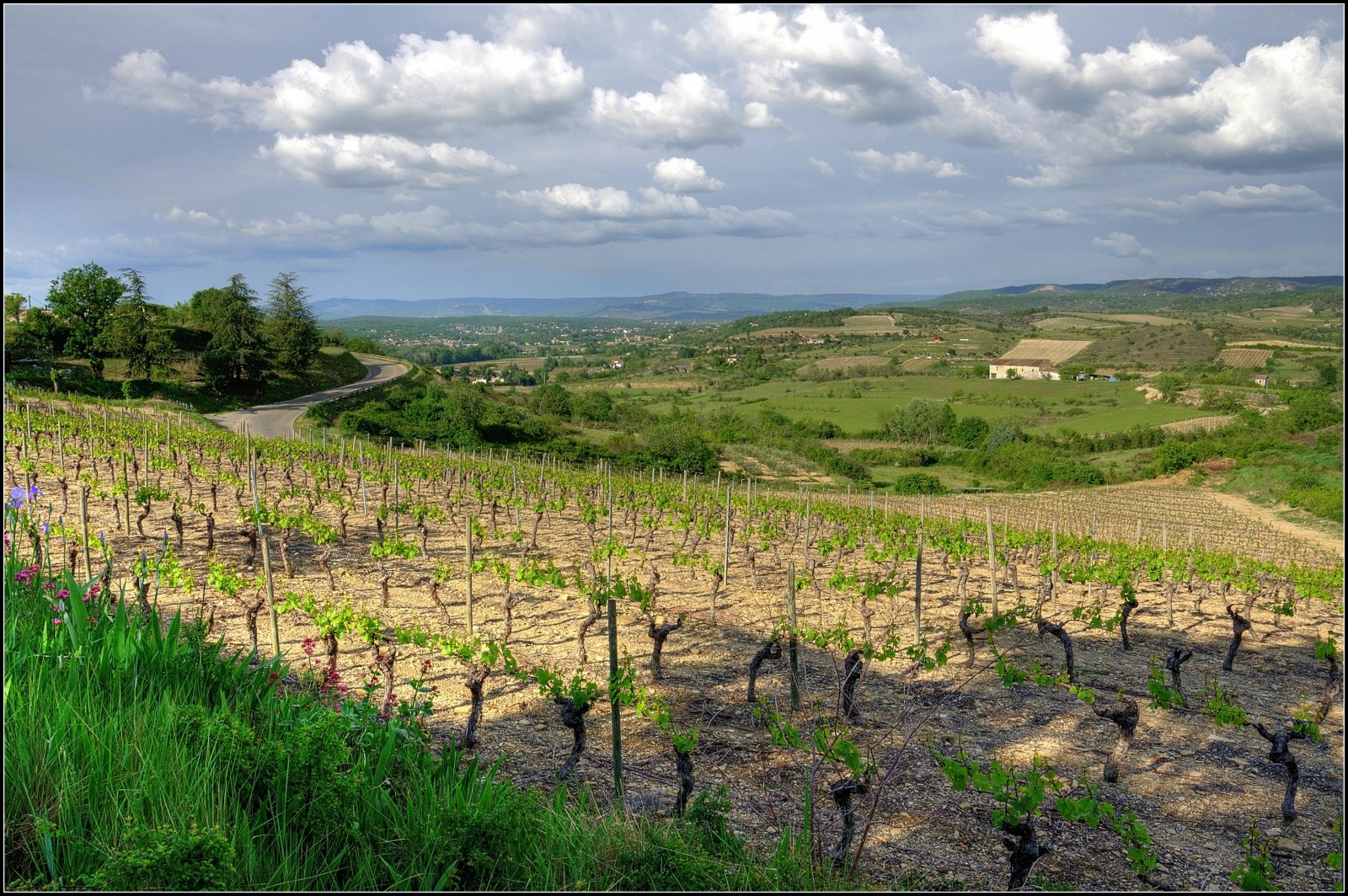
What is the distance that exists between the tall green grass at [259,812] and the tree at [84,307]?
42106 mm

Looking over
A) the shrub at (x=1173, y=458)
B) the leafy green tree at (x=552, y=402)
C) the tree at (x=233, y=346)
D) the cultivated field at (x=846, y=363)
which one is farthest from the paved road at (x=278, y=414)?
the cultivated field at (x=846, y=363)

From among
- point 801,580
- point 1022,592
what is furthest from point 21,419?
point 1022,592

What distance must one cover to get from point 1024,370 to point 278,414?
3630 inches

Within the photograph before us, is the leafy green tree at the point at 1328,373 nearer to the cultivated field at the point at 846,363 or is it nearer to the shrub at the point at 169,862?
the cultivated field at the point at 846,363

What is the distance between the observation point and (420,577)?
11141 mm

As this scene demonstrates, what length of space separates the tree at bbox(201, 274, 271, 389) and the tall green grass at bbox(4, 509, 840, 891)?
42.2 m

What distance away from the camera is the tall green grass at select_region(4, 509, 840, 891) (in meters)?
2.96

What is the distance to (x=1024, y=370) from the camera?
343ft

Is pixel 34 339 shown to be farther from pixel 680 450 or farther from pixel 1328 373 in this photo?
pixel 1328 373

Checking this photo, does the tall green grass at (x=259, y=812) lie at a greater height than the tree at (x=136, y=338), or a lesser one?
lesser

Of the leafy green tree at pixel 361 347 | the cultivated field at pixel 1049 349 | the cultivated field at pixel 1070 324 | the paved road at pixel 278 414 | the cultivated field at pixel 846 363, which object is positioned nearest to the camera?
the paved road at pixel 278 414

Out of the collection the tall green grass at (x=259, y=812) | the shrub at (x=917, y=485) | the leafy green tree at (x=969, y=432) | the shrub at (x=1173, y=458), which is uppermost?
the tall green grass at (x=259, y=812)

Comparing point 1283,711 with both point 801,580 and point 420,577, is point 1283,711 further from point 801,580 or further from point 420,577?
point 420,577

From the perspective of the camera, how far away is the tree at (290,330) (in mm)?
47753
